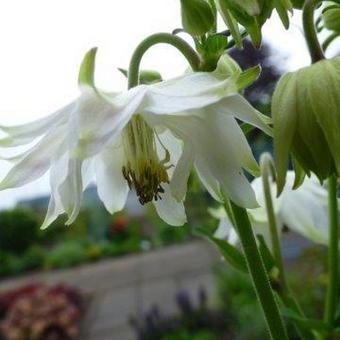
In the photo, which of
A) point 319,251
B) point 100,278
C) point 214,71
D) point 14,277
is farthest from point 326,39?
point 14,277

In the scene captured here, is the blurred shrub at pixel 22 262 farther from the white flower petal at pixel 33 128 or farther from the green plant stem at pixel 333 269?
the white flower petal at pixel 33 128

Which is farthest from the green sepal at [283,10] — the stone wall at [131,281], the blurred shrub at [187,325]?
the stone wall at [131,281]

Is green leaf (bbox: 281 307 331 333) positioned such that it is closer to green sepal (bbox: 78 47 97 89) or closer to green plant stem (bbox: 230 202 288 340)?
green plant stem (bbox: 230 202 288 340)

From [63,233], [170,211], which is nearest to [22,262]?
[63,233]

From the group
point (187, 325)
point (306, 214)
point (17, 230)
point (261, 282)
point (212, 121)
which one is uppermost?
point (212, 121)

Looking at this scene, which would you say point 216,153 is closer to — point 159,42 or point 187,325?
point 159,42

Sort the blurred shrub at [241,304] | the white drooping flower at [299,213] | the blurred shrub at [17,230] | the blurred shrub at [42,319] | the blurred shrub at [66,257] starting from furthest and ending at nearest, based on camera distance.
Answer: the blurred shrub at [17,230] < the blurred shrub at [66,257] < the blurred shrub at [42,319] < the blurred shrub at [241,304] < the white drooping flower at [299,213]
